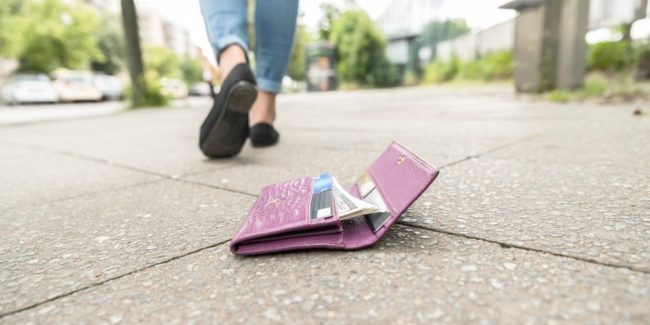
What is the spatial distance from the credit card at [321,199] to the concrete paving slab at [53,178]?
974 mm

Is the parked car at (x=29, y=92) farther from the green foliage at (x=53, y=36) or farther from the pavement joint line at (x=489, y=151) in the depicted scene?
the pavement joint line at (x=489, y=151)

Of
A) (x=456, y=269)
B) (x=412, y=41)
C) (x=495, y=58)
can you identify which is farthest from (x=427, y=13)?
(x=456, y=269)

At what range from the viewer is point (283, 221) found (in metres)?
0.83

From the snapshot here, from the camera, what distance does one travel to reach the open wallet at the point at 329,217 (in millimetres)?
798

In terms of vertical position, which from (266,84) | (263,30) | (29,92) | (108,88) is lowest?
(266,84)

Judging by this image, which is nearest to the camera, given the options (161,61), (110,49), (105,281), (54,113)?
(105,281)

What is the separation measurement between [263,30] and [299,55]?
28.7 m

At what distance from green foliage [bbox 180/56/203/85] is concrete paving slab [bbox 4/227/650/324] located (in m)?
61.0

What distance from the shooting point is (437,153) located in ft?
6.43

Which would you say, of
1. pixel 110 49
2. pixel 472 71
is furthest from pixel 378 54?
pixel 110 49

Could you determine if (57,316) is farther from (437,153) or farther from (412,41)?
(412,41)

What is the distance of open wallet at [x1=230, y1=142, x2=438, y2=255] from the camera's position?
2.62 ft

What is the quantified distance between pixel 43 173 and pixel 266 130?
1.08 metres

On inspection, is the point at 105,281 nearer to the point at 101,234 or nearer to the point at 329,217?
the point at 101,234
